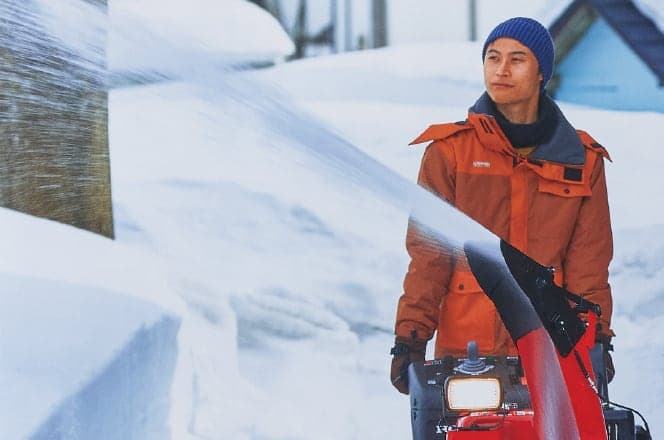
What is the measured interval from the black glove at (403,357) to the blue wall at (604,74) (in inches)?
44.9

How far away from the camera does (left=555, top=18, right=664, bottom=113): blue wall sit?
2.39m

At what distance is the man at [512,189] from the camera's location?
62.6 inches

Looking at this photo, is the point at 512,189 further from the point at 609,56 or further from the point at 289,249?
the point at 289,249

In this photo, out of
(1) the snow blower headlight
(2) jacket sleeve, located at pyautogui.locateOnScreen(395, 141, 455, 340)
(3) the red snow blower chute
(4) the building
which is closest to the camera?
(3) the red snow blower chute

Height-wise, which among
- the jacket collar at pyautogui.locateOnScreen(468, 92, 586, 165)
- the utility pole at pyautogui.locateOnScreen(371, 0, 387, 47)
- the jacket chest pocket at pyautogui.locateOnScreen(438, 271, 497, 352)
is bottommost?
the jacket chest pocket at pyautogui.locateOnScreen(438, 271, 497, 352)

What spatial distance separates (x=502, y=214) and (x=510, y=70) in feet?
0.85

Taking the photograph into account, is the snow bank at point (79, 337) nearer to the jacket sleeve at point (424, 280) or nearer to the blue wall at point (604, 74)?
the jacket sleeve at point (424, 280)

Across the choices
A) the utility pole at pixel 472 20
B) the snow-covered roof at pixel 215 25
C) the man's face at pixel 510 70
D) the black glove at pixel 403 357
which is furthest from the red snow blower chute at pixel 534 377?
the utility pole at pixel 472 20

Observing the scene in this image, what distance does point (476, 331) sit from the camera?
1645 millimetres

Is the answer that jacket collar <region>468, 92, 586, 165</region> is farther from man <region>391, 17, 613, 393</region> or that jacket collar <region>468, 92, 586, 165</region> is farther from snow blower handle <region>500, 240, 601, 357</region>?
snow blower handle <region>500, 240, 601, 357</region>

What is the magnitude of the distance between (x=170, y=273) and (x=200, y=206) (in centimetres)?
23

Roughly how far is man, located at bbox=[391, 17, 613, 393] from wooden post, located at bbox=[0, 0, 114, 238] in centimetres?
100

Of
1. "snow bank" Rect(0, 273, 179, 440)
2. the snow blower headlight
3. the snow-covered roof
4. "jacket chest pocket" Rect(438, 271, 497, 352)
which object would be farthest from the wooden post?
the snow blower headlight

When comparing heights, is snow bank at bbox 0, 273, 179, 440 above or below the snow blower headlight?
below
